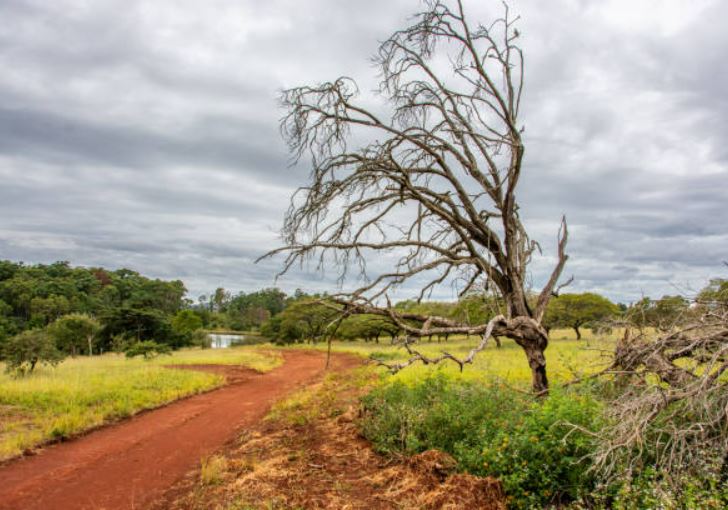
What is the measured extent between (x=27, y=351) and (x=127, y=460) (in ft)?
49.4

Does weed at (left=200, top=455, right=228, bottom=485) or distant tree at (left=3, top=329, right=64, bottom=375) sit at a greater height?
distant tree at (left=3, top=329, right=64, bottom=375)

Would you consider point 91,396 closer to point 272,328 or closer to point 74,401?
point 74,401

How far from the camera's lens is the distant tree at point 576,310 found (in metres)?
40.5

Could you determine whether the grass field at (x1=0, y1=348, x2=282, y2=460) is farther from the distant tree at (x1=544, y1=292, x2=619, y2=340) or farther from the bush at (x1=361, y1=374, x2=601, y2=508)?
the distant tree at (x1=544, y1=292, x2=619, y2=340)

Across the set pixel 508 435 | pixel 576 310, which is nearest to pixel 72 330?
pixel 508 435

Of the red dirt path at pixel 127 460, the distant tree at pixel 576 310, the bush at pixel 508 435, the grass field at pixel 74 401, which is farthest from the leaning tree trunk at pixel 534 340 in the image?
the distant tree at pixel 576 310

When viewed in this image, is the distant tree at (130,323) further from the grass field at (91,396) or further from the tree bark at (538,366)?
the tree bark at (538,366)

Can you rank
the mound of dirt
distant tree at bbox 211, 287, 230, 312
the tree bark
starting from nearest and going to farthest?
the mound of dirt
the tree bark
distant tree at bbox 211, 287, 230, 312

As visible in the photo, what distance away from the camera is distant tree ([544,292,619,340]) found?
40.5 metres

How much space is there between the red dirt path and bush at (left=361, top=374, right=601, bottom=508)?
4.06m

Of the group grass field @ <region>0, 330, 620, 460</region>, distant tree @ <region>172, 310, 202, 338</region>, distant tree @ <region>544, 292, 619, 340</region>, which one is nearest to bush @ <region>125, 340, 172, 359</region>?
grass field @ <region>0, 330, 620, 460</region>

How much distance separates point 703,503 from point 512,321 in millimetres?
3697

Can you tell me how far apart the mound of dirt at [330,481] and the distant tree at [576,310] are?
3500 cm

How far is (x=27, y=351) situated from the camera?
794 inches
